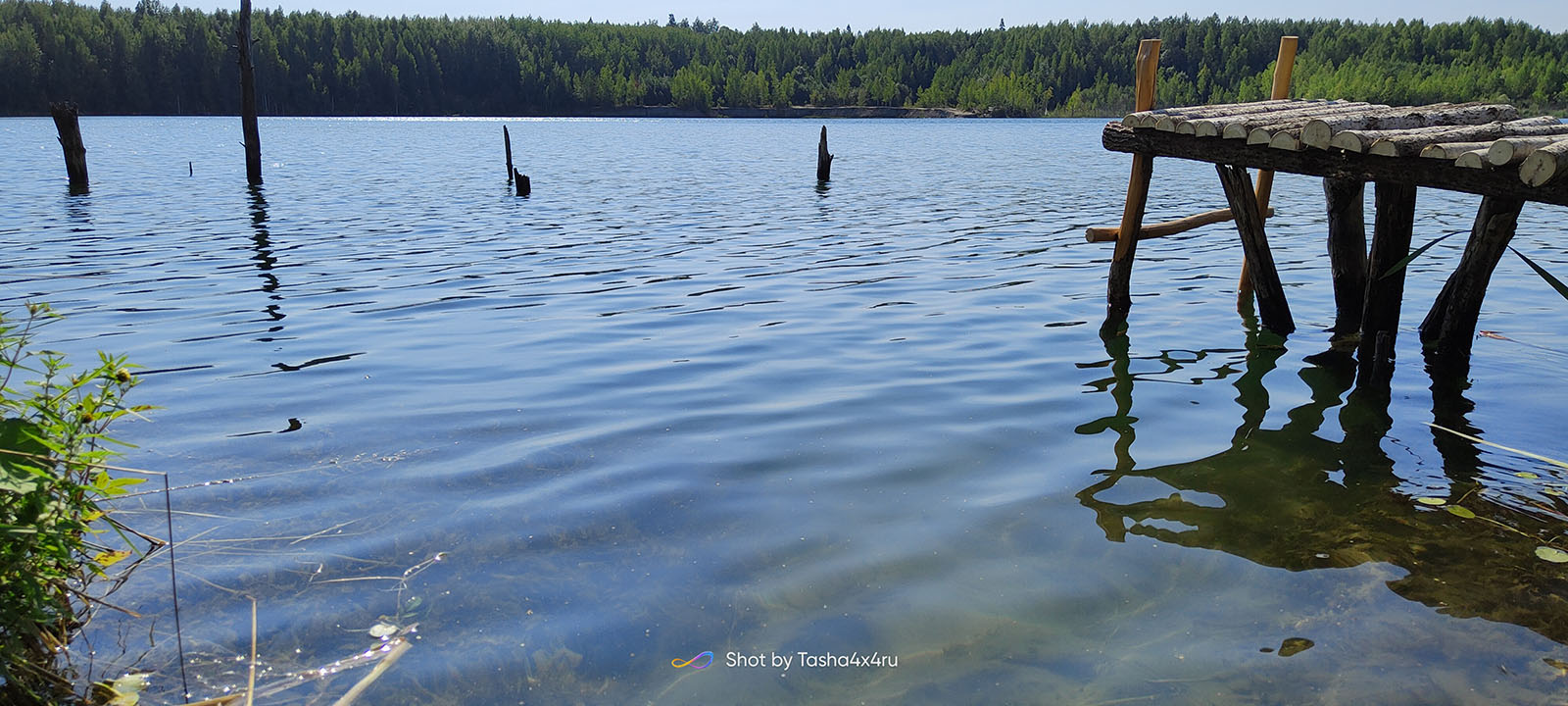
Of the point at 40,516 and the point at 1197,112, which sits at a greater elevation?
the point at 1197,112

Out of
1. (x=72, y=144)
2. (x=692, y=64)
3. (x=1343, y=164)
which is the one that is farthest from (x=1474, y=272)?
(x=692, y=64)

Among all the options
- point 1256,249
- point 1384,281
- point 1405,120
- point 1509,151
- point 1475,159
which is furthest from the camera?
point 1256,249

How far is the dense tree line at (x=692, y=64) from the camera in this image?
4887 inches

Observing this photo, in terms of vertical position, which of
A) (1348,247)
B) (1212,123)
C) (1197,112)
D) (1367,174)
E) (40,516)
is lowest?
(40,516)

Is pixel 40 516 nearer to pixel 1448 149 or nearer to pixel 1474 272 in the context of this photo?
pixel 1448 149

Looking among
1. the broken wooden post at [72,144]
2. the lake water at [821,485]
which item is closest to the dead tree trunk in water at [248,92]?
the broken wooden post at [72,144]

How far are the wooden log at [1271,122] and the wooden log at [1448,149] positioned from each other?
1.17 metres

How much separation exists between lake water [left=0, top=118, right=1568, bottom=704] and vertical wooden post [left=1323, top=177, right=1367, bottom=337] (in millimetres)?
405

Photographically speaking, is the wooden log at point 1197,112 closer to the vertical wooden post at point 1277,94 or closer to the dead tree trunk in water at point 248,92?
the vertical wooden post at point 1277,94

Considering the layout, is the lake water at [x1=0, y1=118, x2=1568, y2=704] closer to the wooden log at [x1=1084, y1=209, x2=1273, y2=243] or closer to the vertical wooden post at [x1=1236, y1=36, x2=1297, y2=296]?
the vertical wooden post at [x1=1236, y1=36, x2=1297, y2=296]

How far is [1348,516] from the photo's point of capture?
516 centimetres

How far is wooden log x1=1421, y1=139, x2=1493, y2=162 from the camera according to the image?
5977mm

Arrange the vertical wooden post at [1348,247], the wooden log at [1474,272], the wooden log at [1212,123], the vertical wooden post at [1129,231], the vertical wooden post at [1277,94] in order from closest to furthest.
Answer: the wooden log at [1474,272] < the wooden log at [1212,123] < the vertical wooden post at [1348,247] < the vertical wooden post at [1129,231] < the vertical wooden post at [1277,94]

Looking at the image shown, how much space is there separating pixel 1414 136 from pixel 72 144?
26.7m
